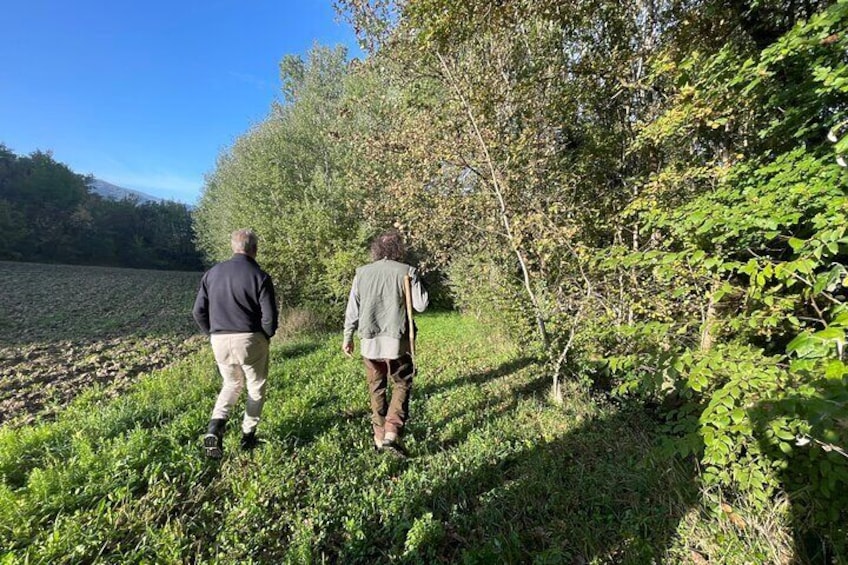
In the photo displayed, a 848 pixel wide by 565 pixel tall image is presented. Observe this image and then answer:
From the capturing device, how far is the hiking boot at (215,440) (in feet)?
11.6

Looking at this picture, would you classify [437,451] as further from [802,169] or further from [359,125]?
[359,125]

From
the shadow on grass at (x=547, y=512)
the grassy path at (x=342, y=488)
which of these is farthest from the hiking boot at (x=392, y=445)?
the shadow on grass at (x=547, y=512)

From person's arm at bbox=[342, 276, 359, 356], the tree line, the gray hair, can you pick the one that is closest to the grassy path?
the tree line

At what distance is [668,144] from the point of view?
5.30m

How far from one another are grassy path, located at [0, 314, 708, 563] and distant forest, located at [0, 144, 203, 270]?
5044 cm

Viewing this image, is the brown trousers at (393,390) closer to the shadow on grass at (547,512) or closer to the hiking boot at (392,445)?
the hiking boot at (392,445)

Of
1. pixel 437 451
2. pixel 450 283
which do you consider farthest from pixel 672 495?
pixel 450 283

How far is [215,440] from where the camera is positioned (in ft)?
11.7

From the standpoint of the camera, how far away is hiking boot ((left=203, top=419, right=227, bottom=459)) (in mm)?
3539

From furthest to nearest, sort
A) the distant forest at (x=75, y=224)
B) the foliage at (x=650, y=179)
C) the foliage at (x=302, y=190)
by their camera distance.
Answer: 1. the distant forest at (x=75, y=224)
2. the foliage at (x=302, y=190)
3. the foliage at (x=650, y=179)

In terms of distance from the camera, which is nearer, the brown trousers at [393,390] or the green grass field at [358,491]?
the green grass field at [358,491]

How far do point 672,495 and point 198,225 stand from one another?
3790 centimetres

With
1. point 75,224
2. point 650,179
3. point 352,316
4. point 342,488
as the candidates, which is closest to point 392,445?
point 342,488

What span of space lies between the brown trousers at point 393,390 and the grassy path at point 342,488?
321 mm
